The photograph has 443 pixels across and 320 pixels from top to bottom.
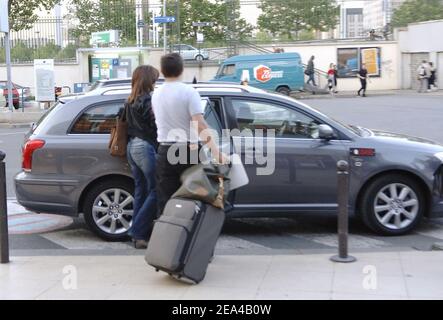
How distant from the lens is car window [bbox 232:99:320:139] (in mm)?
6930

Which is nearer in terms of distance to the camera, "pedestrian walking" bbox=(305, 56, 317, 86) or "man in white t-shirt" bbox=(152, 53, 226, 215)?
"man in white t-shirt" bbox=(152, 53, 226, 215)

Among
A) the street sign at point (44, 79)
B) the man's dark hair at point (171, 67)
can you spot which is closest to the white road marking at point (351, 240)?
the man's dark hair at point (171, 67)

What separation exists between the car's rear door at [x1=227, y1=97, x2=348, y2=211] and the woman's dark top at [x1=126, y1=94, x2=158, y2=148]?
103cm

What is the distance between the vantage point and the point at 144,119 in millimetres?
6105

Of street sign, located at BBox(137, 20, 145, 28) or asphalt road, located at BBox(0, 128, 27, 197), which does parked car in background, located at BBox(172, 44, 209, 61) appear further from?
asphalt road, located at BBox(0, 128, 27, 197)

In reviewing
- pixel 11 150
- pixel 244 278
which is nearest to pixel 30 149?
pixel 244 278

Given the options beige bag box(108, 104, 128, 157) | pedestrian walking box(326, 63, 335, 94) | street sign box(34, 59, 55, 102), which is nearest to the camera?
beige bag box(108, 104, 128, 157)

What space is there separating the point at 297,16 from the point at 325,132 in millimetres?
47991

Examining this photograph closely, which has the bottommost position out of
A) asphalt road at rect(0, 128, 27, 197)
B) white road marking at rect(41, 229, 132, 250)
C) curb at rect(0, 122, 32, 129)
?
white road marking at rect(41, 229, 132, 250)

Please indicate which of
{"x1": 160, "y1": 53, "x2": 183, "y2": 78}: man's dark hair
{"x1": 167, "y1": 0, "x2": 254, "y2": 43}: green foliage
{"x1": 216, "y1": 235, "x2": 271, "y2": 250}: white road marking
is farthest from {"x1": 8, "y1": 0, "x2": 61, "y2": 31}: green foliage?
{"x1": 160, "y1": 53, "x2": 183, "y2": 78}: man's dark hair

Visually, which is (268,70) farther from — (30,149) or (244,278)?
(244,278)

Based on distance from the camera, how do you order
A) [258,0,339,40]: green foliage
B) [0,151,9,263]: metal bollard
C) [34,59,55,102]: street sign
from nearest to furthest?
[0,151,9,263]: metal bollard < [34,59,55,102]: street sign < [258,0,339,40]: green foliage

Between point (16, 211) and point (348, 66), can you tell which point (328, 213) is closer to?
point (16, 211)

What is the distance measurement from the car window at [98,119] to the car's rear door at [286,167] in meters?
1.25
